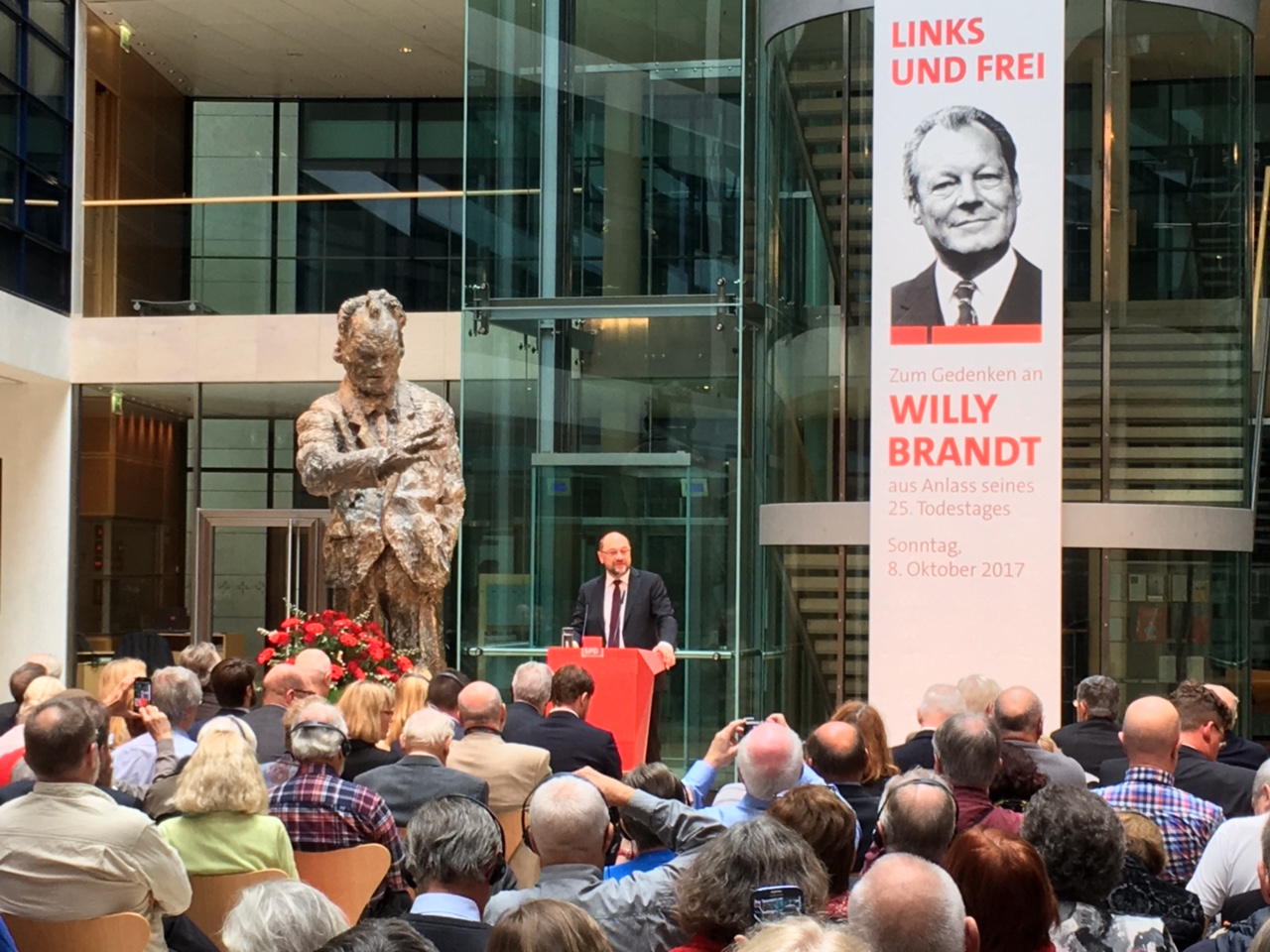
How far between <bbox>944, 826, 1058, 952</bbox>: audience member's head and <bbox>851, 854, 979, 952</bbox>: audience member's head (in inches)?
13.4

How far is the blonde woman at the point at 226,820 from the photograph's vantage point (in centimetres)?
458

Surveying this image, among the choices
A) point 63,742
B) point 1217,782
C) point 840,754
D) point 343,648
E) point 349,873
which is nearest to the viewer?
point 63,742

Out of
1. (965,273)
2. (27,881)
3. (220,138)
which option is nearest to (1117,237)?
(965,273)

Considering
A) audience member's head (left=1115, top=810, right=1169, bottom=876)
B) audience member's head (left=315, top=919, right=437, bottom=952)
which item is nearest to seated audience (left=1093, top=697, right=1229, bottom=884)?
audience member's head (left=1115, top=810, right=1169, bottom=876)

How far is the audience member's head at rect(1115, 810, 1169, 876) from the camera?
4137 mm

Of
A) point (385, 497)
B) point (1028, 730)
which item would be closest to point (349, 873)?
point (1028, 730)

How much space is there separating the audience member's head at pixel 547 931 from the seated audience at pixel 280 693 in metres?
3.73

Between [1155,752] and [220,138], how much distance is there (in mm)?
16547

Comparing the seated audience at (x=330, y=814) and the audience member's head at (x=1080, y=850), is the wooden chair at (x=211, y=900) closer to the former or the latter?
the seated audience at (x=330, y=814)

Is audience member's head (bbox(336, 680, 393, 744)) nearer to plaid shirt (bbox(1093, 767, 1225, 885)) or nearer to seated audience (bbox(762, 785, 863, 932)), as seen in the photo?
seated audience (bbox(762, 785, 863, 932))

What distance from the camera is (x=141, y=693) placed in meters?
6.29

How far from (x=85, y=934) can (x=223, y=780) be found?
0.63 meters

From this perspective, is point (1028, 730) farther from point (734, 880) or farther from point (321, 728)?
point (734, 880)

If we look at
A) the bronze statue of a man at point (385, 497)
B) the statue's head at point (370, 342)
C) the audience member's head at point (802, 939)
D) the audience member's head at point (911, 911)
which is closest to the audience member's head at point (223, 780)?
the audience member's head at point (911, 911)
